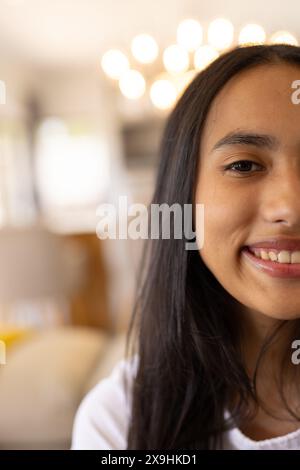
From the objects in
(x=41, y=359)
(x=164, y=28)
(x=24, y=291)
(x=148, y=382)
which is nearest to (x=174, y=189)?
(x=148, y=382)

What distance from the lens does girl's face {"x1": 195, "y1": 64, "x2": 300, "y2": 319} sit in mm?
411

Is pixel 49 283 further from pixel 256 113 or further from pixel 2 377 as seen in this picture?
pixel 256 113

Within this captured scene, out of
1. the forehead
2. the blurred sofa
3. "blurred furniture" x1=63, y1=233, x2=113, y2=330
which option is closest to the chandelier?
"blurred furniture" x1=63, y1=233, x2=113, y2=330

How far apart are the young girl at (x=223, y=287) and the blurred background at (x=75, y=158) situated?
6.3 inches

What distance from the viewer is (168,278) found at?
54cm

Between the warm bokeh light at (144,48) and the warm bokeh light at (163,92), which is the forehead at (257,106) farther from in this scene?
the warm bokeh light at (163,92)

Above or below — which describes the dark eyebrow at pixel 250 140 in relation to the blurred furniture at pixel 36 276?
below

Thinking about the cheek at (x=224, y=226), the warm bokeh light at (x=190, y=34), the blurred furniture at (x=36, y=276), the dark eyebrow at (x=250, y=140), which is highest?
the warm bokeh light at (x=190, y=34)

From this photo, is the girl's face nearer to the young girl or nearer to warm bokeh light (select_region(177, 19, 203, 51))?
the young girl

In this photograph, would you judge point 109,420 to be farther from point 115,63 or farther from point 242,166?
point 115,63

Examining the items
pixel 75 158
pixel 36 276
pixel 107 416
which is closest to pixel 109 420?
pixel 107 416

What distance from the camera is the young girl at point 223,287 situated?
422 millimetres

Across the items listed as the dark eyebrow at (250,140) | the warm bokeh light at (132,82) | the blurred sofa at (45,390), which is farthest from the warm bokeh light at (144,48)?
the dark eyebrow at (250,140)

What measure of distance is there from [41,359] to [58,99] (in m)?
3.91
